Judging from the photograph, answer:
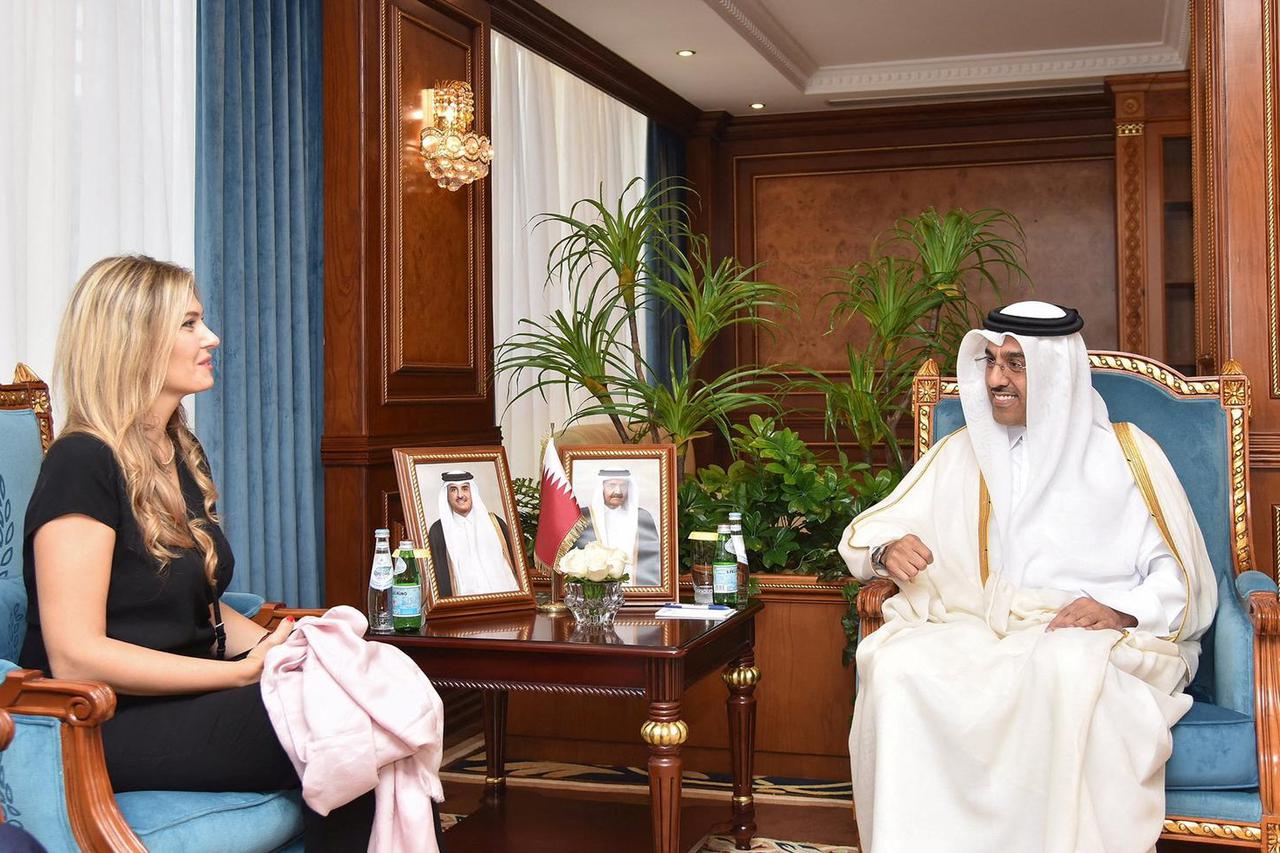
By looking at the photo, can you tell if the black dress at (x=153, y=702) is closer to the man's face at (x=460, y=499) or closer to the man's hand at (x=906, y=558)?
the man's face at (x=460, y=499)

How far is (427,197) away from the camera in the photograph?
4234 mm

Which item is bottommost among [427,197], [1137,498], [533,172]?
[1137,498]

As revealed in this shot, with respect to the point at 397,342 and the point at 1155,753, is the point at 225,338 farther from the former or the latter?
the point at 1155,753

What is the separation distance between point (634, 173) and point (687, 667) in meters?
4.67

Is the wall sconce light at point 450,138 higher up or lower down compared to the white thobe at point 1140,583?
higher up

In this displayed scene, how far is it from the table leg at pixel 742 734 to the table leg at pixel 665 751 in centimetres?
57

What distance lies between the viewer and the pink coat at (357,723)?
2.04 metres

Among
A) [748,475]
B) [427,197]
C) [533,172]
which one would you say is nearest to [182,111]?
[427,197]

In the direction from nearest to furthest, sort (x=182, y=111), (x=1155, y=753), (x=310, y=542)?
(x=1155, y=753) < (x=182, y=111) < (x=310, y=542)

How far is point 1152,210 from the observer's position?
20.8ft

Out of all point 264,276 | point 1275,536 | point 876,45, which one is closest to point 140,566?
point 264,276

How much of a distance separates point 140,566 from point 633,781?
196cm

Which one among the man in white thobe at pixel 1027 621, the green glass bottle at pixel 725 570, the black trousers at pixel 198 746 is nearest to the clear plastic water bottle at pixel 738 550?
the green glass bottle at pixel 725 570

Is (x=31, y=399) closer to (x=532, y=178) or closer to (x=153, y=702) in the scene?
(x=153, y=702)
